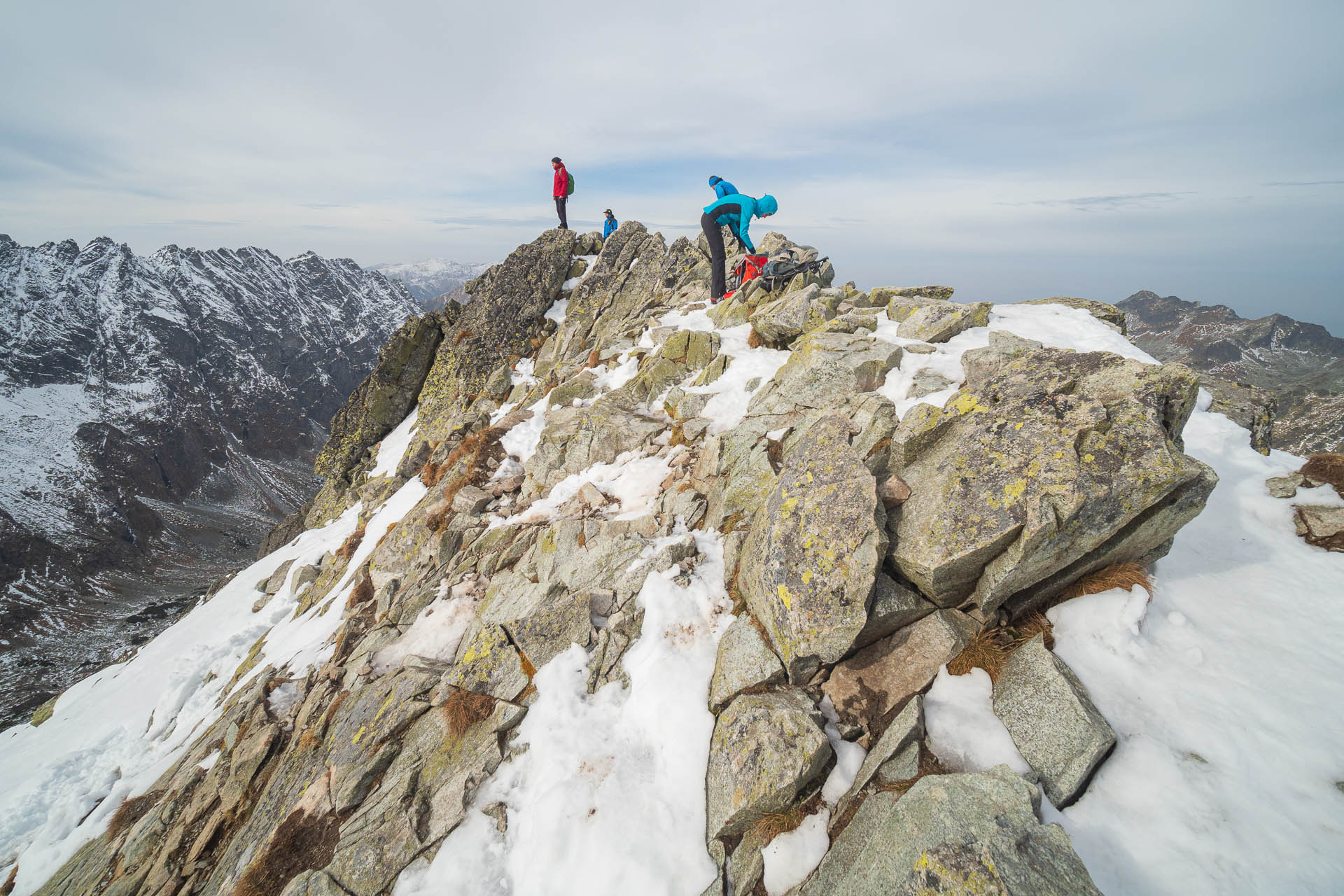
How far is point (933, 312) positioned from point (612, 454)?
1159 centimetres

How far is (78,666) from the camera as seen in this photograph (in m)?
148

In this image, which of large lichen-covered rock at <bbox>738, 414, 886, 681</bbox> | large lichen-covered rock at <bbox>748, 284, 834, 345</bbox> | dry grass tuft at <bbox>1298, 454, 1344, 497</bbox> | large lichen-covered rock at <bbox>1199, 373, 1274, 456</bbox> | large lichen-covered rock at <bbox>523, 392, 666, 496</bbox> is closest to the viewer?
large lichen-covered rock at <bbox>738, 414, 886, 681</bbox>

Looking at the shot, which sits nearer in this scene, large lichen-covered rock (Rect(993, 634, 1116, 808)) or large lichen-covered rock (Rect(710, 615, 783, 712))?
large lichen-covered rock (Rect(993, 634, 1116, 808))

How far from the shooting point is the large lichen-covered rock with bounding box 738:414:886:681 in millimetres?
7672

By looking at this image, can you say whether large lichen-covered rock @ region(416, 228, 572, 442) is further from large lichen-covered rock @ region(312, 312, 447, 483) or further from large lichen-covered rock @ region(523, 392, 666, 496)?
large lichen-covered rock @ region(523, 392, 666, 496)

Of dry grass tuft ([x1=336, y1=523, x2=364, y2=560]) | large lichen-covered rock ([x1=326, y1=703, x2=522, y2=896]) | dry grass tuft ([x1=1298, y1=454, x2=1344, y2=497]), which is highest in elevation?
dry grass tuft ([x1=1298, y1=454, x2=1344, y2=497])

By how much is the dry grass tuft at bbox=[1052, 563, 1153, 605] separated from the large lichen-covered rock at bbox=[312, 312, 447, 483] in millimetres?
40712

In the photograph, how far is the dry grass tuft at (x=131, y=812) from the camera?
13656 mm

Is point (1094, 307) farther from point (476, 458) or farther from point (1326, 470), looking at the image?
point (476, 458)

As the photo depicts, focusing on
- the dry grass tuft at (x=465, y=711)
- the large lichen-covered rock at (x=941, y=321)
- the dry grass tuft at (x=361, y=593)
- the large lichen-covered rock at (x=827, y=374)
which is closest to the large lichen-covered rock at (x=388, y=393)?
the dry grass tuft at (x=361, y=593)

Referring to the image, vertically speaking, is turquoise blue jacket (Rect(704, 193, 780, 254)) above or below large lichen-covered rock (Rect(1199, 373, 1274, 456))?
above

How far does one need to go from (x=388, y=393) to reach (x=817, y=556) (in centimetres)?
3914

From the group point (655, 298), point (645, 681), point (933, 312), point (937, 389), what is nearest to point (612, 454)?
point (645, 681)

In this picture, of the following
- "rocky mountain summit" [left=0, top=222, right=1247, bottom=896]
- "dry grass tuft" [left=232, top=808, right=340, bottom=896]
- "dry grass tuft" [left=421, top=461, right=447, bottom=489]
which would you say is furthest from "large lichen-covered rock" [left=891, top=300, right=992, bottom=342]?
"dry grass tuft" [left=421, top=461, right=447, bottom=489]
